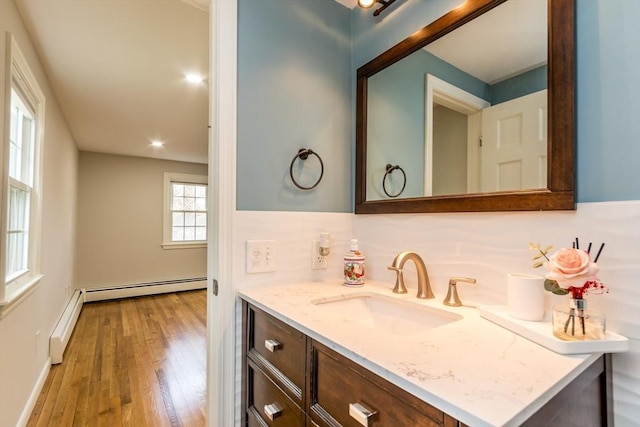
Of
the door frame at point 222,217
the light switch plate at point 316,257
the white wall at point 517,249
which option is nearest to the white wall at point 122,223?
the door frame at point 222,217

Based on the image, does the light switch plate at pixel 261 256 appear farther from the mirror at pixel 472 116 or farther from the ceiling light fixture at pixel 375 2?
the ceiling light fixture at pixel 375 2

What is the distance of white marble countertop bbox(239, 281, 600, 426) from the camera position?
474mm

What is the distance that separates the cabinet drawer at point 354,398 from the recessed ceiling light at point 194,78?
2.39 metres

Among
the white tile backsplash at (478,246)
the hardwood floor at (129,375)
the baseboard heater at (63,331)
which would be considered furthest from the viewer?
the baseboard heater at (63,331)

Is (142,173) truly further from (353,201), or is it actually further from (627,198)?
(627,198)

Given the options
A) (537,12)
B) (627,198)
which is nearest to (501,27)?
(537,12)

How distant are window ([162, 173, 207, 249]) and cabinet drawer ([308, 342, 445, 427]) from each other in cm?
515

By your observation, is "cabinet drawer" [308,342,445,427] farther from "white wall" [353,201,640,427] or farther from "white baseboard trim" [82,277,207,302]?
"white baseboard trim" [82,277,207,302]

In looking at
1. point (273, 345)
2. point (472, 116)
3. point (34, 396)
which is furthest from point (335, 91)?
point (34, 396)

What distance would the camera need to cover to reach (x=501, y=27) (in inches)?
39.9

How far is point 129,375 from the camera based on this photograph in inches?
93.2

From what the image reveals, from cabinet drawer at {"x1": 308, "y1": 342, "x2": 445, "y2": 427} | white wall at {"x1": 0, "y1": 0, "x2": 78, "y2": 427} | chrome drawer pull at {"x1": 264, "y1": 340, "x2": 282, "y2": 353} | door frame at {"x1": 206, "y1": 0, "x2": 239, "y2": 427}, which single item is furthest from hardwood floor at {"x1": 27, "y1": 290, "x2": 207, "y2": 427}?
cabinet drawer at {"x1": 308, "y1": 342, "x2": 445, "y2": 427}

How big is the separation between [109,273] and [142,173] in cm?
167

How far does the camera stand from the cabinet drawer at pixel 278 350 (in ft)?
2.78
